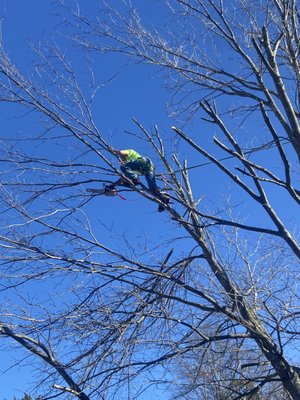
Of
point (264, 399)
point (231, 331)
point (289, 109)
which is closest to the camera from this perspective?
point (289, 109)

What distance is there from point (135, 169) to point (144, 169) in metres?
0.20

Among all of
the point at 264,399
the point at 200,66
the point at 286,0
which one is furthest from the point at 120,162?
the point at 264,399

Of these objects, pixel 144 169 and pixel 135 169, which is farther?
pixel 144 169

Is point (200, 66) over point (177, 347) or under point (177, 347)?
over

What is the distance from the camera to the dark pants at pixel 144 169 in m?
6.59

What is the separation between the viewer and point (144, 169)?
6.91 metres

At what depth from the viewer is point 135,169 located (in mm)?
6742

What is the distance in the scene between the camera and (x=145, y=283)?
6.82 meters

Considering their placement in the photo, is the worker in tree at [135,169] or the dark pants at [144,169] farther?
the dark pants at [144,169]

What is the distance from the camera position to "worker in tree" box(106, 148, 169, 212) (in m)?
6.26

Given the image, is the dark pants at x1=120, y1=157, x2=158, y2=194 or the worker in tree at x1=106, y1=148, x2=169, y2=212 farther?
the dark pants at x1=120, y1=157, x2=158, y2=194

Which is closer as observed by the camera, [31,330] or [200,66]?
[31,330]

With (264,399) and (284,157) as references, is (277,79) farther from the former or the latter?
(264,399)

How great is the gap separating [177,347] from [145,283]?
3.45ft
